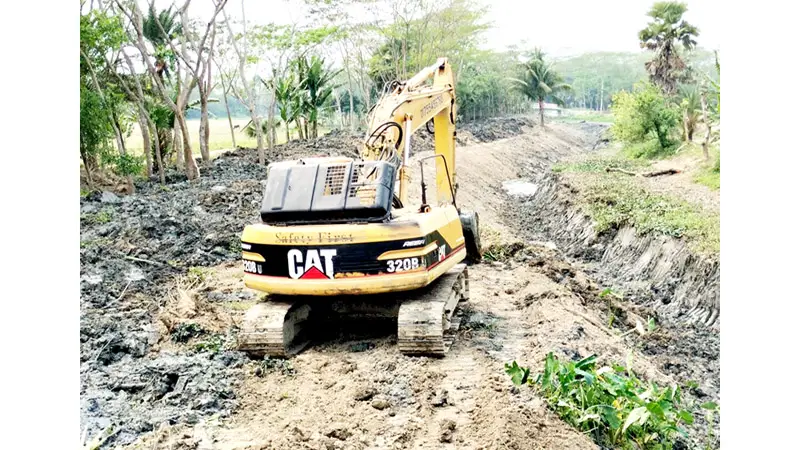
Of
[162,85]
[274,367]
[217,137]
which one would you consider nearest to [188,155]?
[162,85]

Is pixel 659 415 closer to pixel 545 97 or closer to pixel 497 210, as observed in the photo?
pixel 497 210

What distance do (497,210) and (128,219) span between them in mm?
10654

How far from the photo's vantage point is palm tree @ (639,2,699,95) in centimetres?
3556

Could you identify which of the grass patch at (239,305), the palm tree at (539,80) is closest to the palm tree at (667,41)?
the palm tree at (539,80)

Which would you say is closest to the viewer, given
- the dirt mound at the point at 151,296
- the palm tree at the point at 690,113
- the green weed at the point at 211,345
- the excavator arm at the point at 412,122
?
the dirt mound at the point at 151,296

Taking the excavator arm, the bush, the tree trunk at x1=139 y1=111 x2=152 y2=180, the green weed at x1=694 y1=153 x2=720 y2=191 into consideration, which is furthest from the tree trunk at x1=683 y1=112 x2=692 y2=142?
the excavator arm

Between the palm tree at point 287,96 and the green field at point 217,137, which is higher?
the palm tree at point 287,96

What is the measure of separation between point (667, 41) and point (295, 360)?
33.9 meters

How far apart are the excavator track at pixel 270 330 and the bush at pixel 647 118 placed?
77.8 feet

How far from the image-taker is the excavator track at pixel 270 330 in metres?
6.93

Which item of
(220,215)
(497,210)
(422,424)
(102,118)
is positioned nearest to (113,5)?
(102,118)

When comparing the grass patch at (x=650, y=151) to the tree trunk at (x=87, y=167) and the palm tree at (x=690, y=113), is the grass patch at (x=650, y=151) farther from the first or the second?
the tree trunk at (x=87, y=167)

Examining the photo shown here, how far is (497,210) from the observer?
21047 millimetres

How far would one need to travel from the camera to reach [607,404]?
5.66 metres
